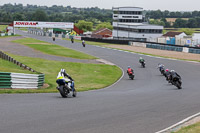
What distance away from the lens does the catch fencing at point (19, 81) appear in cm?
1823

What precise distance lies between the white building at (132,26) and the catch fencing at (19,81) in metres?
105

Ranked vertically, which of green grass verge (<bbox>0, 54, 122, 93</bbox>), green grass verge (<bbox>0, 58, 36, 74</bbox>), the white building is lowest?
green grass verge (<bbox>0, 54, 122, 93</bbox>)

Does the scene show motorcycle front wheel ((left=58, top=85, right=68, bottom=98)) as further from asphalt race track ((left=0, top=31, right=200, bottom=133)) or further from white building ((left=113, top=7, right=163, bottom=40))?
white building ((left=113, top=7, right=163, bottom=40))

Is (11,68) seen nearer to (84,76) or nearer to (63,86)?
(84,76)

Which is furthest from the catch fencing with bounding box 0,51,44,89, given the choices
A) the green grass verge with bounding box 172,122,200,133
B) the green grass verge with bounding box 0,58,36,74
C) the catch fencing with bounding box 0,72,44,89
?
the green grass verge with bounding box 172,122,200,133

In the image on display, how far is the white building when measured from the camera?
124 metres

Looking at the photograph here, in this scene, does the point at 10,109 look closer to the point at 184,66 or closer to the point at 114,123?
the point at 114,123

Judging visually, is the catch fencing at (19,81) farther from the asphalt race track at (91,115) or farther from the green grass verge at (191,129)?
the green grass verge at (191,129)

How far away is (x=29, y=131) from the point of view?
9.29 m

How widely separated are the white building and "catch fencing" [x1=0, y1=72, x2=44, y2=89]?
10529 centimetres

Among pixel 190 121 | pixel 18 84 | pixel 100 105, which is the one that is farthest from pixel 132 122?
pixel 18 84

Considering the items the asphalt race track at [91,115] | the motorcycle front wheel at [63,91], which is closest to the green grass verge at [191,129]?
the asphalt race track at [91,115]

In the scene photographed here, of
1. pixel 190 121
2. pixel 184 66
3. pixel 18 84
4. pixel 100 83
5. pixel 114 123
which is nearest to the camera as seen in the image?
pixel 114 123

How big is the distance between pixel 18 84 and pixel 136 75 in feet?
53.6
